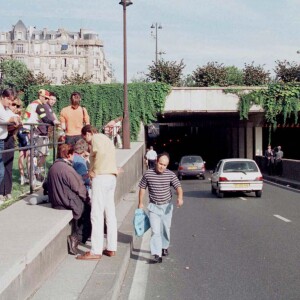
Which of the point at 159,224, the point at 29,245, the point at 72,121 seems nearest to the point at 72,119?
the point at 72,121

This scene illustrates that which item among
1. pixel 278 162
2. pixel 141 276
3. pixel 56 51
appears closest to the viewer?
pixel 141 276

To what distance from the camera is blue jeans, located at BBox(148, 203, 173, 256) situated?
29.5 feet

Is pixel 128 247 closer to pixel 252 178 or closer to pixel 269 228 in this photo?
pixel 269 228

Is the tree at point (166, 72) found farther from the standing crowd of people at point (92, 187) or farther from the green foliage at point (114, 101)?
the standing crowd of people at point (92, 187)

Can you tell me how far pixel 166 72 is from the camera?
49.3m

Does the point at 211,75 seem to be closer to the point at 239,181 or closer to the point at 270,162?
the point at 270,162

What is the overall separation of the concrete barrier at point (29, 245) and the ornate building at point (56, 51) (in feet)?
471

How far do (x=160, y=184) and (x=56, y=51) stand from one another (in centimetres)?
15266

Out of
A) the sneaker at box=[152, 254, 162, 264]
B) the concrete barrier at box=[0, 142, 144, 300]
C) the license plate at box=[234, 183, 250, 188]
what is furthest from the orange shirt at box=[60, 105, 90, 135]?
the license plate at box=[234, 183, 250, 188]

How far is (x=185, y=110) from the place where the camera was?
41.5 meters

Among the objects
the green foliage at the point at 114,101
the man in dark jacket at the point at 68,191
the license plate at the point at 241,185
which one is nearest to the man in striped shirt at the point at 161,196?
the man in dark jacket at the point at 68,191

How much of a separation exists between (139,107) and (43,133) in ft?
96.0

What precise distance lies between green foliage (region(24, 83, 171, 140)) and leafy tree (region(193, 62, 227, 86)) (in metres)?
13.3

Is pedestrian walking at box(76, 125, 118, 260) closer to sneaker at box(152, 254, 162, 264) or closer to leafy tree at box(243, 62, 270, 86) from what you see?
sneaker at box(152, 254, 162, 264)
